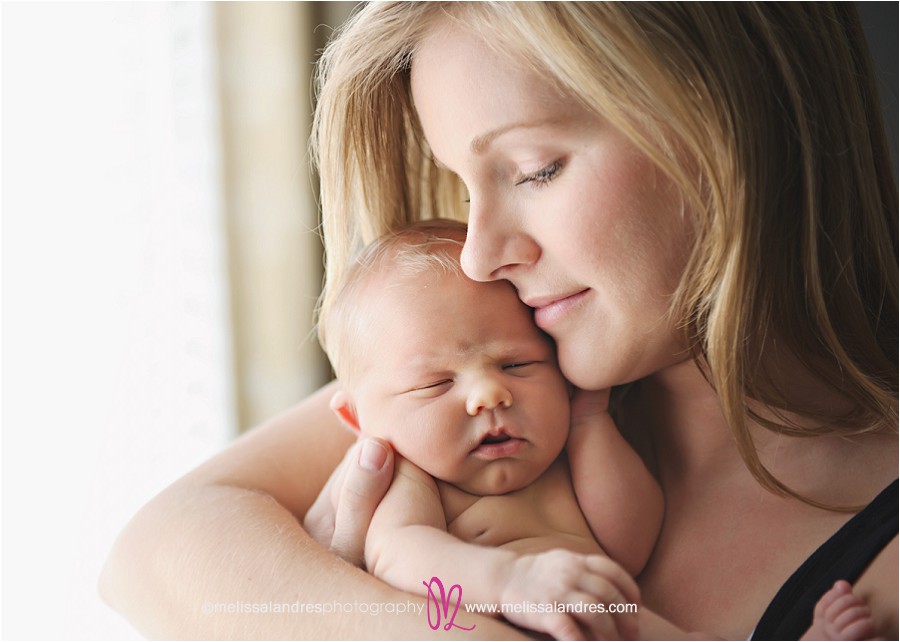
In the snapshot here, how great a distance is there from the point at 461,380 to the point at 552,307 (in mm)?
92

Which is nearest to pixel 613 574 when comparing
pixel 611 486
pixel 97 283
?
pixel 611 486

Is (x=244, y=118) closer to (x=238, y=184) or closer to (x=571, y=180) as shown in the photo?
(x=238, y=184)

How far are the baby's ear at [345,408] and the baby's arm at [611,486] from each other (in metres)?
0.20

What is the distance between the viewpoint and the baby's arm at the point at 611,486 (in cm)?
68

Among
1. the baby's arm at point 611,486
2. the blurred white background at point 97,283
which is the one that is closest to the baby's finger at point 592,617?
the baby's arm at point 611,486

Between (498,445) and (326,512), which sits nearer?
(498,445)

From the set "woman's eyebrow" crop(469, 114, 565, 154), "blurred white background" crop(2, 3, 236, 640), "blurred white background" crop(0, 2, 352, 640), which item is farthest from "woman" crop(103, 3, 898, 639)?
"blurred white background" crop(2, 3, 236, 640)

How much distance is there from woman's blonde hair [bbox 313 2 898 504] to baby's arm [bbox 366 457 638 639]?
0.18m

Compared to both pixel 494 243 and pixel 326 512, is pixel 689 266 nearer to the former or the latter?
pixel 494 243

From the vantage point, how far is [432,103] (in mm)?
711

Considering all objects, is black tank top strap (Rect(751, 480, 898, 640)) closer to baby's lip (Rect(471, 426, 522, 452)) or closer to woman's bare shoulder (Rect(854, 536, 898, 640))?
woman's bare shoulder (Rect(854, 536, 898, 640))

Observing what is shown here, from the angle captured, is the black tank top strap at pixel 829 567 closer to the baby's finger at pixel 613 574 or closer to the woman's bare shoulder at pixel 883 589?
the woman's bare shoulder at pixel 883 589

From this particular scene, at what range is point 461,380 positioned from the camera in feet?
2.30

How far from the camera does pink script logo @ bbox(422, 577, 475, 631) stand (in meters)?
0.61
